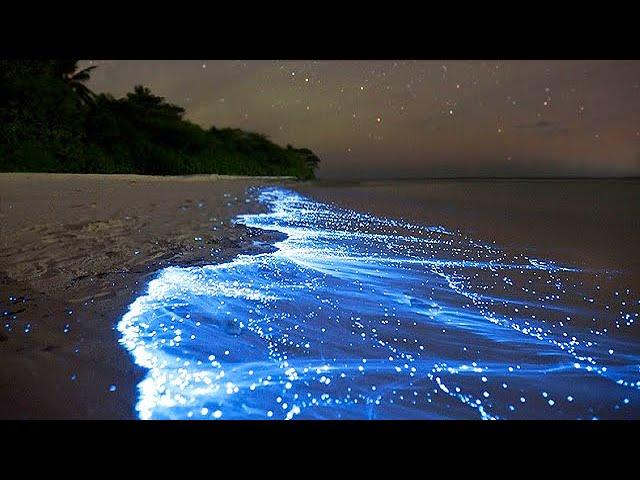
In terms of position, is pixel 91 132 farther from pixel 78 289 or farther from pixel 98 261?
pixel 78 289

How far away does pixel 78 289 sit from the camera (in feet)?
7.76

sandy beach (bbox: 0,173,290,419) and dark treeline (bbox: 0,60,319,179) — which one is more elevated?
dark treeline (bbox: 0,60,319,179)

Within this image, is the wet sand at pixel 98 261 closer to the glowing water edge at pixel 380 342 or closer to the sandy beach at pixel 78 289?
the sandy beach at pixel 78 289

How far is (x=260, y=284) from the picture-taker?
266cm

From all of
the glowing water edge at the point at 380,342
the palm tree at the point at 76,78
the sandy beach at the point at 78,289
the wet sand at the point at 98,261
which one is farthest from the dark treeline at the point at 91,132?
the glowing water edge at the point at 380,342

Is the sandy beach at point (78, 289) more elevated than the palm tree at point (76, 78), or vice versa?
the palm tree at point (76, 78)

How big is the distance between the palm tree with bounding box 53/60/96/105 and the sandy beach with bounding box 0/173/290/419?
600 inches

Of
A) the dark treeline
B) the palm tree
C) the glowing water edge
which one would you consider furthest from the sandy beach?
the palm tree

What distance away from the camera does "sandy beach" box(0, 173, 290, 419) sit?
4.43ft

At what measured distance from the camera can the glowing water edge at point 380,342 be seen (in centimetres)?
137

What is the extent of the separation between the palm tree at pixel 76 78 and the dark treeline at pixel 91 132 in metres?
0.03

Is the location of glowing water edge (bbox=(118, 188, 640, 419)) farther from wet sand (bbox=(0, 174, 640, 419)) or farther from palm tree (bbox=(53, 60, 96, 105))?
palm tree (bbox=(53, 60, 96, 105))

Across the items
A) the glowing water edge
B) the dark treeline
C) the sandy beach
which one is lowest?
the sandy beach
